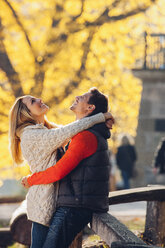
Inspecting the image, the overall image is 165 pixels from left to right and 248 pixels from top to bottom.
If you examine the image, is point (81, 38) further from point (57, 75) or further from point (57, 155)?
point (57, 155)

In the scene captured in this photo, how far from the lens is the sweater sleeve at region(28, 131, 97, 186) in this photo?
3691 mm

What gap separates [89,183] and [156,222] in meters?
2.17

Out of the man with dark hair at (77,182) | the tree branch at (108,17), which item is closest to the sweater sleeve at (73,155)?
the man with dark hair at (77,182)

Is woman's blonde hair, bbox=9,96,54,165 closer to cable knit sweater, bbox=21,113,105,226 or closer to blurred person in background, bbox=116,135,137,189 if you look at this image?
cable knit sweater, bbox=21,113,105,226

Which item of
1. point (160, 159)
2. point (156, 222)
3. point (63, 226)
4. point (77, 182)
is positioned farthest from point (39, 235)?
point (160, 159)

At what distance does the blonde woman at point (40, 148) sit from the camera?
3.82 meters

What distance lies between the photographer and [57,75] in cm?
1266

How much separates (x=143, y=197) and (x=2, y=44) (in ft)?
23.9

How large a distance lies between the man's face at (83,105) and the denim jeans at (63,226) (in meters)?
0.74

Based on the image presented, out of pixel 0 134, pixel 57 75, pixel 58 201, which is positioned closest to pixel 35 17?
pixel 57 75

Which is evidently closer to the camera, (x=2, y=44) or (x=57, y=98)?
(x=2, y=44)

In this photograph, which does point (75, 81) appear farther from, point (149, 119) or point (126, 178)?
point (126, 178)

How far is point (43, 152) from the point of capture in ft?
12.8

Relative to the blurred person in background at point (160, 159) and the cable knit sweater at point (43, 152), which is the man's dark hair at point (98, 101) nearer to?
the cable knit sweater at point (43, 152)
